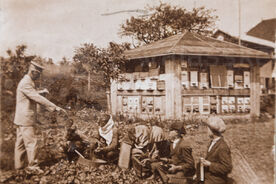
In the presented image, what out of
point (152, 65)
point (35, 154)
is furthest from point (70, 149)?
point (152, 65)

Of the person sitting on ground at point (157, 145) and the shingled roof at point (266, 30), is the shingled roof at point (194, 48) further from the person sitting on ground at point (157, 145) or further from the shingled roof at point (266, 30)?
the person sitting on ground at point (157, 145)

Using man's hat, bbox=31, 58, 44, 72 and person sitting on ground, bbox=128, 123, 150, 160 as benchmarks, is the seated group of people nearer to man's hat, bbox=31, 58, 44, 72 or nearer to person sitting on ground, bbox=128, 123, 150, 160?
person sitting on ground, bbox=128, 123, 150, 160

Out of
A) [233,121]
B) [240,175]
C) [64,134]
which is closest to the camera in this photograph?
[240,175]

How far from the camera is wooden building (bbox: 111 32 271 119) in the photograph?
4.21 m

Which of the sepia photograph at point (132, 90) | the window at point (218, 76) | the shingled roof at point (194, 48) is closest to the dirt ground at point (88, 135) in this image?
the sepia photograph at point (132, 90)

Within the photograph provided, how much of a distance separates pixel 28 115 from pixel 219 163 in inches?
124

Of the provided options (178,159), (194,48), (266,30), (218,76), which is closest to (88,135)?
(178,159)

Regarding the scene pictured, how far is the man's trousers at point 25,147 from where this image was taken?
14.1ft

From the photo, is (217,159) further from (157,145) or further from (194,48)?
(194,48)

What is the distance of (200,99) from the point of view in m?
4.24

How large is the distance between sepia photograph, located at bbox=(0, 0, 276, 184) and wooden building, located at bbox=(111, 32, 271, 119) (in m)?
0.02

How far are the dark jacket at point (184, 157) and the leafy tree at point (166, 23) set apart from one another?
1.90 m

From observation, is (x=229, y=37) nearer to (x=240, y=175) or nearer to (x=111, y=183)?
(x=240, y=175)

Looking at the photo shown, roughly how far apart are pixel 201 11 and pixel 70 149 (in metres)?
3.21
